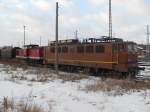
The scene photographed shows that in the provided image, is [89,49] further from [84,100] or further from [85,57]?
[84,100]

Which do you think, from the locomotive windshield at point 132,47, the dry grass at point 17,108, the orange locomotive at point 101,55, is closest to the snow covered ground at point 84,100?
the dry grass at point 17,108

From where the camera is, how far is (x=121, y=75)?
2716cm

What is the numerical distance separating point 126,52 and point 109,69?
2.22 meters

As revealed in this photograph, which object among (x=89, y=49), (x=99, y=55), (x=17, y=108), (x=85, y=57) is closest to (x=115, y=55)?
(x=99, y=55)

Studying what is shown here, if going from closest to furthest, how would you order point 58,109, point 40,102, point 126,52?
1. point 58,109
2. point 40,102
3. point 126,52

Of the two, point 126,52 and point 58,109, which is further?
point 126,52

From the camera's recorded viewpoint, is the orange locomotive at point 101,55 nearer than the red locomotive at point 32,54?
Yes

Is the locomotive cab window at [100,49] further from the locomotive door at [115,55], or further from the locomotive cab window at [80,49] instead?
the locomotive cab window at [80,49]

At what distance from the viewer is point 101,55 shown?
29.0 metres

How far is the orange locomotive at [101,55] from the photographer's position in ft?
88.5

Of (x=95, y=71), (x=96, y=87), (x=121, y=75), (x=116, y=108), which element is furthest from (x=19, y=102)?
(x=95, y=71)

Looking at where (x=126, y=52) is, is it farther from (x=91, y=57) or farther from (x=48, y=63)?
(x=48, y=63)

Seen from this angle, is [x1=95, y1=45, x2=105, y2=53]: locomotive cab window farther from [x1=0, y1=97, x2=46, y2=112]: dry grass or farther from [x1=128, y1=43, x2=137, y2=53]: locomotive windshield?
[x1=0, y1=97, x2=46, y2=112]: dry grass

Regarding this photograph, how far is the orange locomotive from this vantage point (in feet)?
88.5
